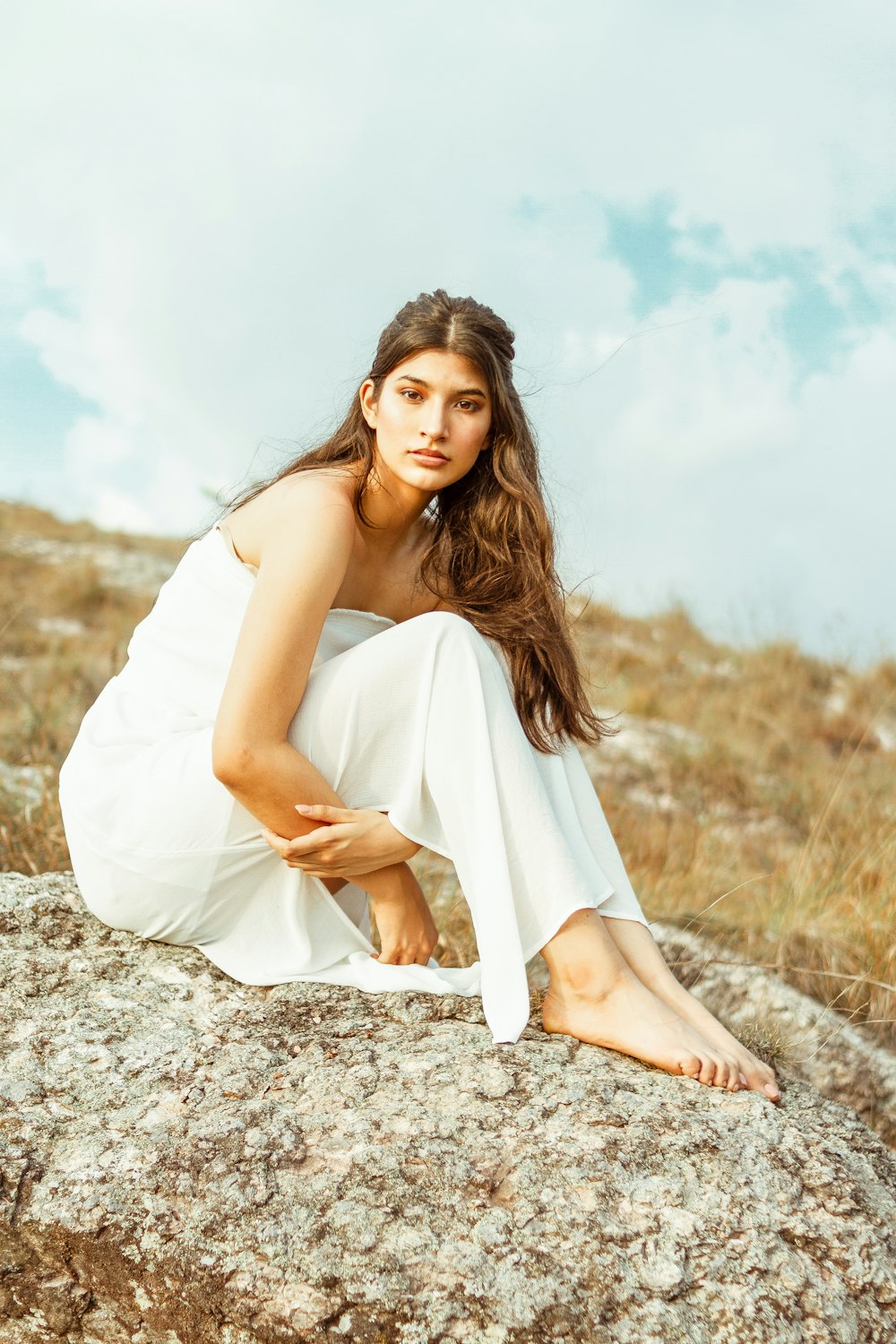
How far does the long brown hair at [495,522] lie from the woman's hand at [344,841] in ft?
1.37

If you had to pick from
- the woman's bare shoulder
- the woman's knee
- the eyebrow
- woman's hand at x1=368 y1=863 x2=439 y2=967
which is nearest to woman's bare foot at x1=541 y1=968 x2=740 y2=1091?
woman's hand at x1=368 y1=863 x2=439 y2=967

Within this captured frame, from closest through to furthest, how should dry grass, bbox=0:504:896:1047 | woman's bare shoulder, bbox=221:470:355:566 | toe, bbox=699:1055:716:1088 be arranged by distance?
1. toe, bbox=699:1055:716:1088
2. woman's bare shoulder, bbox=221:470:355:566
3. dry grass, bbox=0:504:896:1047

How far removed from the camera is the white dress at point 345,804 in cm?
222

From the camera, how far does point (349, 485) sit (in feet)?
8.66

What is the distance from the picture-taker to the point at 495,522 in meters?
2.90

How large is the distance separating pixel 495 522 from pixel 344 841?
102cm

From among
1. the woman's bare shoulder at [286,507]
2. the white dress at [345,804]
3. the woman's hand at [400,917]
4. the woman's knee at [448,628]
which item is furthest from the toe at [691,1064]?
the woman's bare shoulder at [286,507]

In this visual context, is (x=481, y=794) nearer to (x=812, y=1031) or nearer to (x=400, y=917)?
(x=400, y=917)

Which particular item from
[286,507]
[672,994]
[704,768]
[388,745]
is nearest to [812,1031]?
[672,994]

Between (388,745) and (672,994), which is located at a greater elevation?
(388,745)

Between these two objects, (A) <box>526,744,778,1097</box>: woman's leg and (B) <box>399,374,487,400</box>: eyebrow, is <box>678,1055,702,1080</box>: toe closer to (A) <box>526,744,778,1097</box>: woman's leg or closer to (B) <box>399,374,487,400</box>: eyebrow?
(A) <box>526,744,778,1097</box>: woman's leg

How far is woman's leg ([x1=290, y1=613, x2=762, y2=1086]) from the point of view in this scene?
7.21 ft

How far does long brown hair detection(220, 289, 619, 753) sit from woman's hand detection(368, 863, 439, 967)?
1.52 feet

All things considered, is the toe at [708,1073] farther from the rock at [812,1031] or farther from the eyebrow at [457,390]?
the eyebrow at [457,390]
